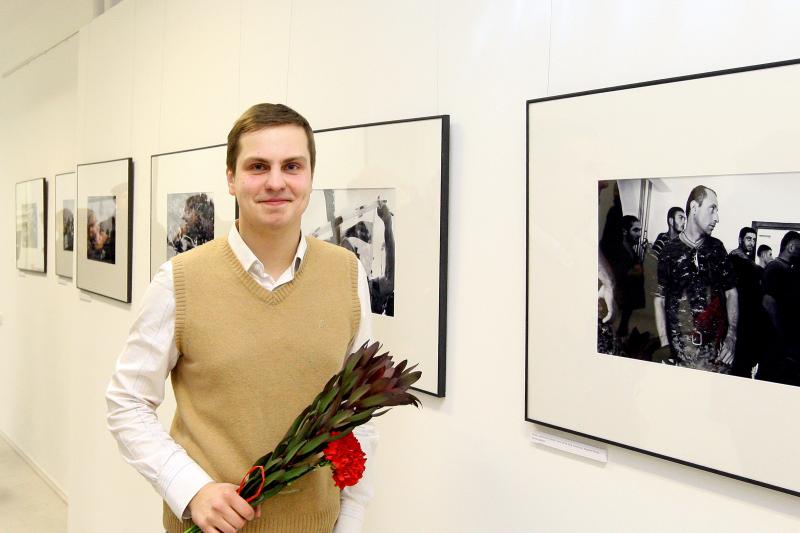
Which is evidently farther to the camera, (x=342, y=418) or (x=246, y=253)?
(x=246, y=253)

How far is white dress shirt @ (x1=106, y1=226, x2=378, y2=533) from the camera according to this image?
1265mm

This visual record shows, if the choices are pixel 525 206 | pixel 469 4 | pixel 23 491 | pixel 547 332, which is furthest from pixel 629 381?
pixel 23 491

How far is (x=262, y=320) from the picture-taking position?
1339 mm

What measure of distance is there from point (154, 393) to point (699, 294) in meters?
1.13

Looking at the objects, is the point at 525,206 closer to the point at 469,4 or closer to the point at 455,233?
the point at 455,233

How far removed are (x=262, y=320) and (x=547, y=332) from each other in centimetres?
62

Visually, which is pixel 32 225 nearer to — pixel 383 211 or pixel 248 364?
pixel 383 211

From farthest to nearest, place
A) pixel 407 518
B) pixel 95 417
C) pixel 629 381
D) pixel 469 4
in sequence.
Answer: pixel 95 417 → pixel 407 518 → pixel 469 4 → pixel 629 381

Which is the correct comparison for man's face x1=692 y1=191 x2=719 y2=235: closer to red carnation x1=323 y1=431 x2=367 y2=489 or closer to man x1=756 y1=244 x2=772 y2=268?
man x1=756 y1=244 x2=772 y2=268

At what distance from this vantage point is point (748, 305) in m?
1.07

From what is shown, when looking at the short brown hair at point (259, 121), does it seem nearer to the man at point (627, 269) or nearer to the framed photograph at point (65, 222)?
the man at point (627, 269)

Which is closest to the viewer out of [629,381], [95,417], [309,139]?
[629,381]

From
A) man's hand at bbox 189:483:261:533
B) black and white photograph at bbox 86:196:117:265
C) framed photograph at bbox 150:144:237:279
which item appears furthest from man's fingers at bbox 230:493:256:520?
black and white photograph at bbox 86:196:117:265

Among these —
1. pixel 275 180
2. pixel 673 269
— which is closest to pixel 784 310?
pixel 673 269
